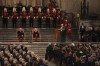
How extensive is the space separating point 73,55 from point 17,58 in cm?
322

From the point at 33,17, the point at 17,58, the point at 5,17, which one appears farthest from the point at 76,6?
the point at 17,58

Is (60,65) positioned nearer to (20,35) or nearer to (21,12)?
(20,35)

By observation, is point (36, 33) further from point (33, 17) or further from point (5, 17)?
point (5, 17)

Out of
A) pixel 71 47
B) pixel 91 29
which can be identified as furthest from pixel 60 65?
pixel 91 29

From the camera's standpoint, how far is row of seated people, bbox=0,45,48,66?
2520 cm

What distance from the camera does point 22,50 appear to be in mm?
28984

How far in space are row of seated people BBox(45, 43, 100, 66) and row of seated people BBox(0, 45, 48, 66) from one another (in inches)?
79.5

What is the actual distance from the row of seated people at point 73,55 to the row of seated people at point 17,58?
202cm

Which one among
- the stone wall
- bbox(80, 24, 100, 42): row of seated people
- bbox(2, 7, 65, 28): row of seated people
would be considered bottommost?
bbox(80, 24, 100, 42): row of seated people

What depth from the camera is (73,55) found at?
87.9 feet

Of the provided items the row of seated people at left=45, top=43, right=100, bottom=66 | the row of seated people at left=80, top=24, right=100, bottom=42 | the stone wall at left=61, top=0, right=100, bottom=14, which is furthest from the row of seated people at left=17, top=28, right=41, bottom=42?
the stone wall at left=61, top=0, right=100, bottom=14

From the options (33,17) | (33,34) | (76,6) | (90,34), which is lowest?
(90,34)

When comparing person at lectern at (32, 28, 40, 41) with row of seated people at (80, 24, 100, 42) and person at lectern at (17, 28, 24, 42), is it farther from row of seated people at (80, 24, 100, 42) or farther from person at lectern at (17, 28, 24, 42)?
row of seated people at (80, 24, 100, 42)

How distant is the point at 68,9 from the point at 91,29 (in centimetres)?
750
